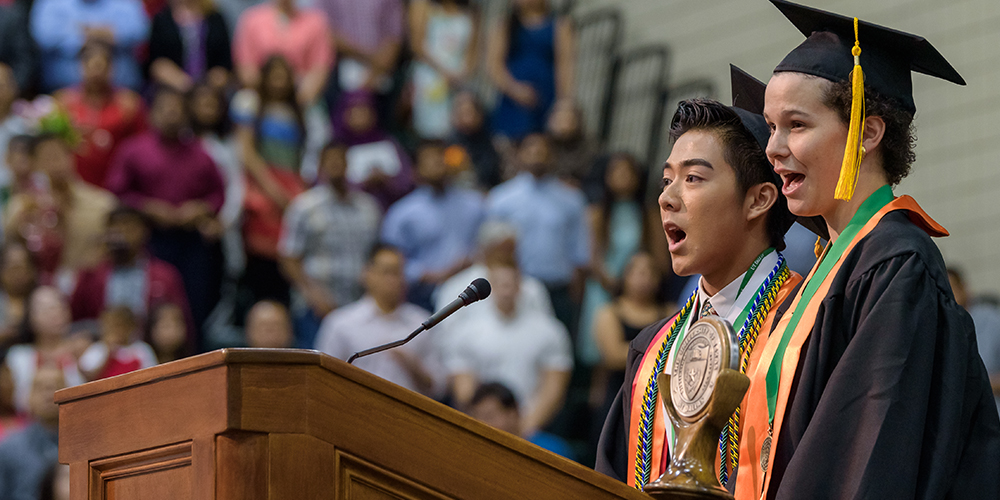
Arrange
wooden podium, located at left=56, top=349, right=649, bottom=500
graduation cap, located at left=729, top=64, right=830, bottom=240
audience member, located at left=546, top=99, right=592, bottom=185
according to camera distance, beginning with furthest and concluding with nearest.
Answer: audience member, located at left=546, top=99, right=592, bottom=185 → graduation cap, located at left=729, top=64, right=830, bottom=240 → wooden podium, located at left=56, top=349, right=649, bottom=500

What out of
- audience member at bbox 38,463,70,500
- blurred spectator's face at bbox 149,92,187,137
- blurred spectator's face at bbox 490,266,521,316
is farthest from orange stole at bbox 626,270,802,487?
blurred spectator's face at bbox 149,92,187,137

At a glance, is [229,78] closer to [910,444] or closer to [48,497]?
[48,497]

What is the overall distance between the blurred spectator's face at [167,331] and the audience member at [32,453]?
0.60m

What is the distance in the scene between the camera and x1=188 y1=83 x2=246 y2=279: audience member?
762 cm

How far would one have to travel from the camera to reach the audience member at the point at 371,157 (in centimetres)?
812

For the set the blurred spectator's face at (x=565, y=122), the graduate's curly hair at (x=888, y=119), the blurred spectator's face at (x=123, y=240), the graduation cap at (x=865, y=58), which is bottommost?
the graduate's curly hair at (x=888, y=119)

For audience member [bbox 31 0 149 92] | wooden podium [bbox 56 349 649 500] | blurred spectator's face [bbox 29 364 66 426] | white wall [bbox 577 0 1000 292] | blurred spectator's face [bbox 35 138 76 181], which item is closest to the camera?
wooden podium [bbox 56 349 649 500]

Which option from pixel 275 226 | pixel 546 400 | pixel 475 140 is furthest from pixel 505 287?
pixel 475 140

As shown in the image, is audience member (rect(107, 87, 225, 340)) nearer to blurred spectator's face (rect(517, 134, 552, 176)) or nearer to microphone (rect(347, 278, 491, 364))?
blurred spectator's face (rect(517, 134, 552, 176))

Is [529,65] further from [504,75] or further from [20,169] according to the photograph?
[20,169]

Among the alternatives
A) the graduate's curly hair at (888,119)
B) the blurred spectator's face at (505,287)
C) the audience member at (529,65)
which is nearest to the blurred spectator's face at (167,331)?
the blurred spectator's face at (505,287)

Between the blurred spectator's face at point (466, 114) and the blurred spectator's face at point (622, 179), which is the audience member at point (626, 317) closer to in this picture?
the blurred spectator's face at point (622, 179)

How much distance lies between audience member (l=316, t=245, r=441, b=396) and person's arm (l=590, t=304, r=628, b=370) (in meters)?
0.93

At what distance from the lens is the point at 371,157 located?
322 inches
